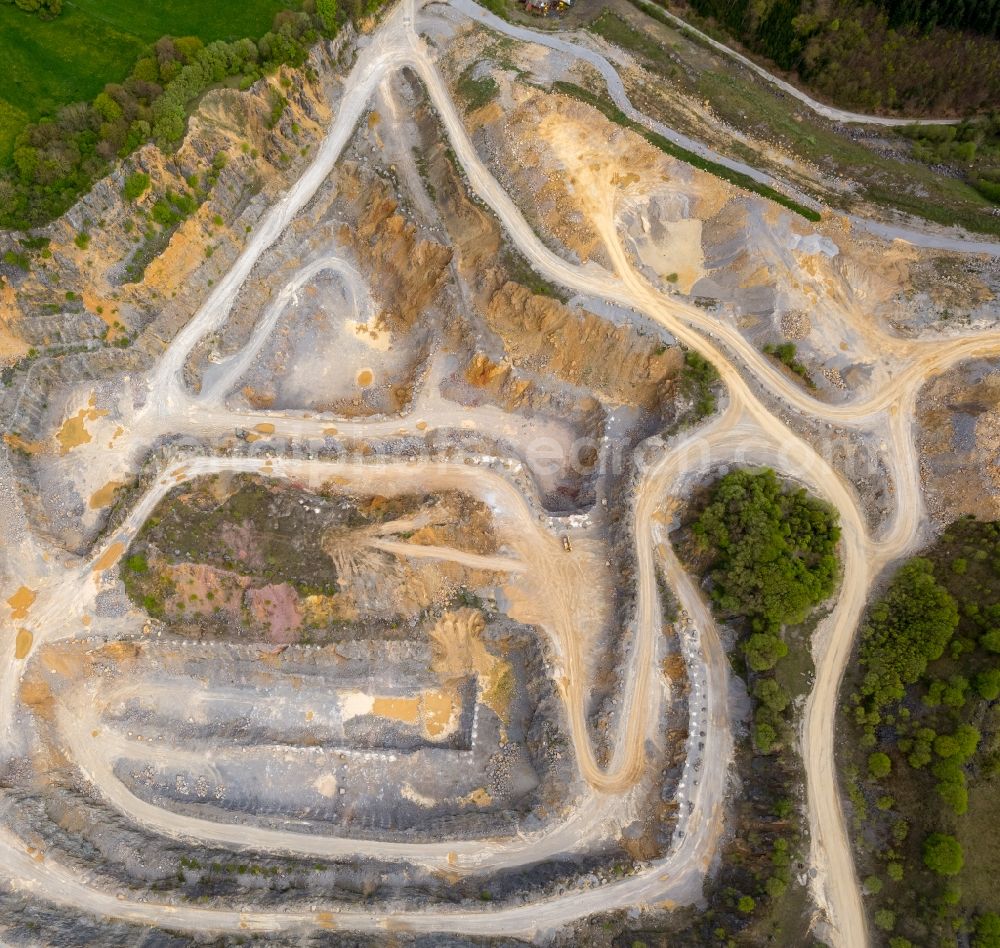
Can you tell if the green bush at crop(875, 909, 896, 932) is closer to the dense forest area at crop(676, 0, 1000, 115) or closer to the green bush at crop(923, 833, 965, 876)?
the green bush at crop(923, 833, 965, 876)

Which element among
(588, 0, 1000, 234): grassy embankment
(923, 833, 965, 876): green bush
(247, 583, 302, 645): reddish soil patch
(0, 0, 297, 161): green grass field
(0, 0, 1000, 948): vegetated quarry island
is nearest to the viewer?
(923, 833, 965, 876): green bush

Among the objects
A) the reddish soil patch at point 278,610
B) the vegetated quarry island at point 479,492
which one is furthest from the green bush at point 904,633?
the reddish soil patch at point 278,610

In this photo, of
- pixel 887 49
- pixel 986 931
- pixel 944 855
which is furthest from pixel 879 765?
pixel 887 49

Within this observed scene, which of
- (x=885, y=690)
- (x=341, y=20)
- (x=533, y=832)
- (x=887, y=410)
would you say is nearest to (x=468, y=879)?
(x=533, y=832)

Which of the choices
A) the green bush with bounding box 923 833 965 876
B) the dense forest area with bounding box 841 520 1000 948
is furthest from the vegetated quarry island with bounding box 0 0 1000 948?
the green bush with bounding box 923 833 965 876

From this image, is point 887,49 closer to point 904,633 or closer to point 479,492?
point 904,633
